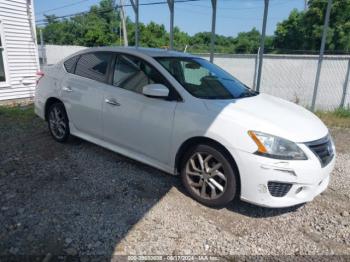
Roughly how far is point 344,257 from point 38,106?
191 inches

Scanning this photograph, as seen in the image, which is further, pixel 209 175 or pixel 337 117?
pixel 337 117

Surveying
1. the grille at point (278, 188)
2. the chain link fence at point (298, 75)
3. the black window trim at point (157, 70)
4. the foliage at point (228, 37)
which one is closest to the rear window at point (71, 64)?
the black window trim at point (157, 70)

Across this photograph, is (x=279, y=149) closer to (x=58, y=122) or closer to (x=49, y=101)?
(x=58, y=122)

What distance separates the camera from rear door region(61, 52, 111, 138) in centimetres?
399

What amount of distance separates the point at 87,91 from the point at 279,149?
8.92 ft

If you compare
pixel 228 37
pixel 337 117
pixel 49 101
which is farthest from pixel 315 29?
pixel 49 101

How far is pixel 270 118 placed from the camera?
2977mm

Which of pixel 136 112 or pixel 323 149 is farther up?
pixel 136 112

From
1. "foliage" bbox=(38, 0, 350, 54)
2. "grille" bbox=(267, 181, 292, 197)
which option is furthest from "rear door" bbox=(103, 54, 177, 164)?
"foliage" bbox=(38, 0, 350, 54)

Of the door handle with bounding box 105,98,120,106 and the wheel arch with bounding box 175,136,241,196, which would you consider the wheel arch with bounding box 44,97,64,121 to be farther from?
the wheel arch with bounding box 175,136,241,196

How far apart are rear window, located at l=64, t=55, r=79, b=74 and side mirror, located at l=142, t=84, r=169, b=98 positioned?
5.86 ft

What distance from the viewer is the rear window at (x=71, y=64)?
4.50 meters

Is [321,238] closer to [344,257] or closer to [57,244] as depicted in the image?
[344,257]

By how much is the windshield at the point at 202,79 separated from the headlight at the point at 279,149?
2.93ft
